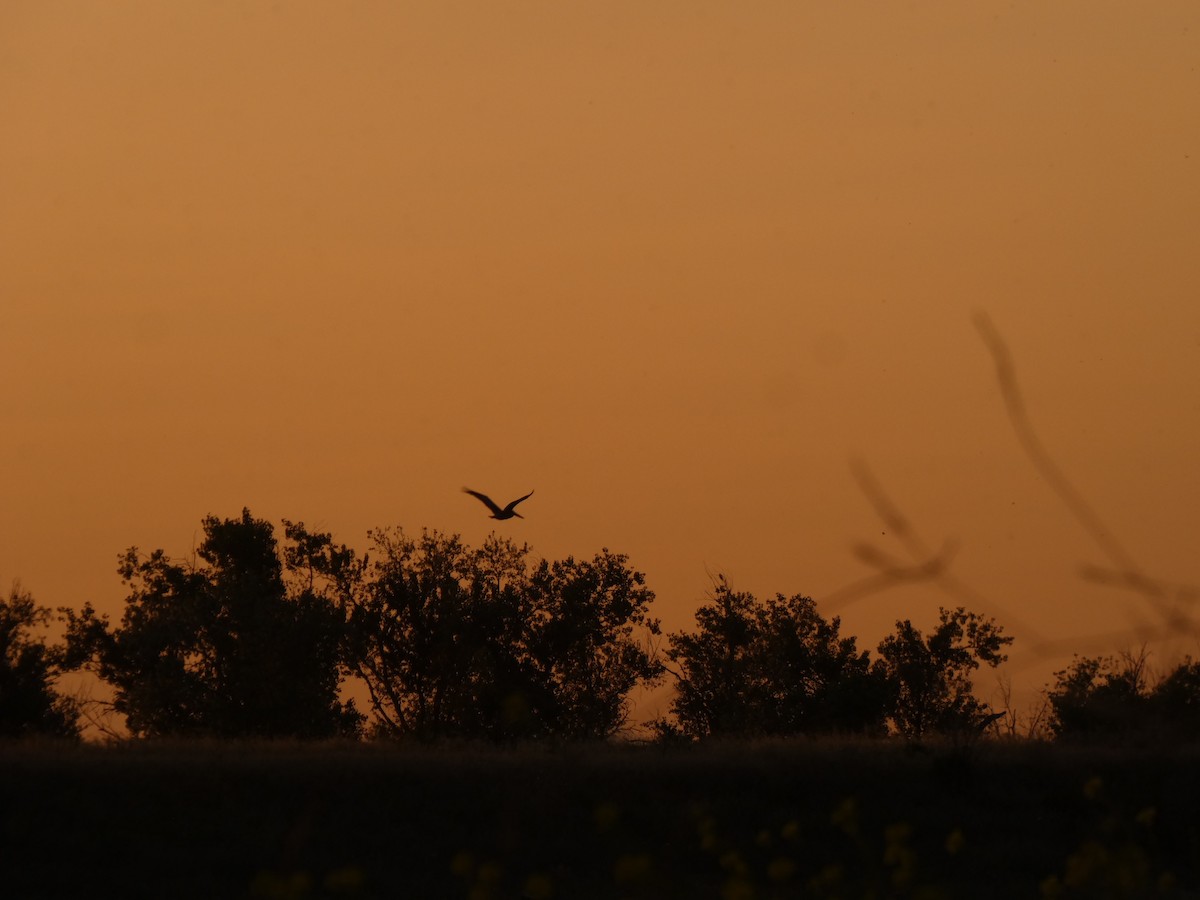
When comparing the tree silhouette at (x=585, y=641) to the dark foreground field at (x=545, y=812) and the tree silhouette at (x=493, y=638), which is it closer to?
the tree silhouette at (x=493, y=638)

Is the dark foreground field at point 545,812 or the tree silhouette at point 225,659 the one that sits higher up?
the tree silhouette at point 225,659

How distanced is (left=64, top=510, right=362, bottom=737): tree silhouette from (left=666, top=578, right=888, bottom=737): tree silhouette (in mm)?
11460

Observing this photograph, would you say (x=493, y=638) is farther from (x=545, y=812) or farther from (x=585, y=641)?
(x=545, y=812)

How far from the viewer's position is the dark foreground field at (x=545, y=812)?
846 inches

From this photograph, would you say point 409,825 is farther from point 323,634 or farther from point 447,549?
point 447,549

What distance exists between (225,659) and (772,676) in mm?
18292

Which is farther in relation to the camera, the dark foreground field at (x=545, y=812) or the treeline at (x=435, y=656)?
the treeline at (x=435, y=656)

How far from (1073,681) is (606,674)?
44.6 m

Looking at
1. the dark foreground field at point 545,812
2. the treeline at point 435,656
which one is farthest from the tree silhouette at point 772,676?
the dark foreground field at point 545,812

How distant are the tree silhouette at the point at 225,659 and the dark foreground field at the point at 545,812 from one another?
69.3 feet

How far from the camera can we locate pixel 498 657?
53.8 meters

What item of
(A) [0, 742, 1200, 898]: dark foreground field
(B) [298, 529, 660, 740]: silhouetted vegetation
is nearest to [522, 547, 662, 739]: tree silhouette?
(B) [298, 529, 660, 740]: silhouetted vegetation

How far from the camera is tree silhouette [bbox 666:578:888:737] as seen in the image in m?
54.0

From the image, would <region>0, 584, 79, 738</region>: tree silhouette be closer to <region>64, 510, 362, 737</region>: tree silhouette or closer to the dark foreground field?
<region>64, 510, 362, 737</region>: tree silhouette
